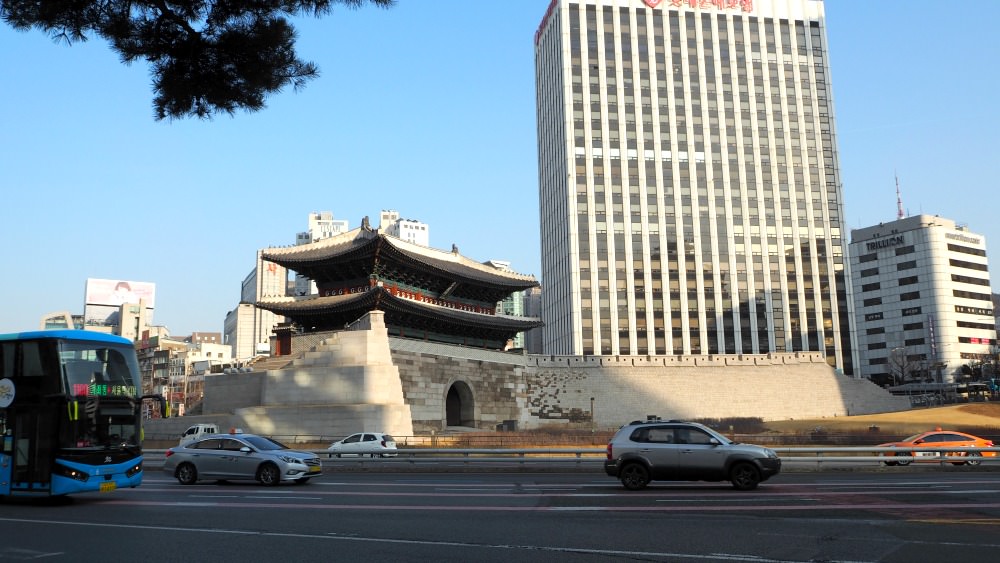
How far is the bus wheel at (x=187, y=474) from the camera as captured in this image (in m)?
20.6

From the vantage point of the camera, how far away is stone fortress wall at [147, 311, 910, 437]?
42.4 m

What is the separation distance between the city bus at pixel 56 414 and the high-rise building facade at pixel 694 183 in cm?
7150

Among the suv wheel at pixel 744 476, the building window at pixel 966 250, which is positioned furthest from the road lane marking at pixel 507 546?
the building window at pixel 966 250

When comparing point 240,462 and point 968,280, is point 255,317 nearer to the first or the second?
point 968,280

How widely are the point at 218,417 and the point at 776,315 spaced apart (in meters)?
65.4

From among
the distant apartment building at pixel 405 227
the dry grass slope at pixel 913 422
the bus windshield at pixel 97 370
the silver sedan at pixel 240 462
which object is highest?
the distant apartment building at pixel 405 227

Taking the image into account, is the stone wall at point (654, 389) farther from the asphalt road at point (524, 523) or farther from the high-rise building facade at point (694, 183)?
the asphalt road at point (524, 523)

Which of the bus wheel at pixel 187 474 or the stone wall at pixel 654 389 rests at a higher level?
the stone wall at pixel 654 389

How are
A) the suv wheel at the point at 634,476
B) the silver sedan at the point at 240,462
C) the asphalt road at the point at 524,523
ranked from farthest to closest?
the silver sedan at the point at 240,462 → the suv wheel at the point at 634,476 → the asphalt road at the point at 524,523

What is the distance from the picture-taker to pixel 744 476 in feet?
55.0

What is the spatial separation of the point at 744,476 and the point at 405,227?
169 meters

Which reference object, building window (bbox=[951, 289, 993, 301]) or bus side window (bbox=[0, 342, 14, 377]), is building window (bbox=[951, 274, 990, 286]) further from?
bus side window (bbox=[0, 342, 14, 377])

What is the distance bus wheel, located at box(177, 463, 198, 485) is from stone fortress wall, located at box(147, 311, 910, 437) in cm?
2015

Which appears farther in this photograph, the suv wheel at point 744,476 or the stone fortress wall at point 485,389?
the stone fortress wall at point 485,389
